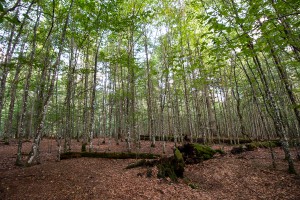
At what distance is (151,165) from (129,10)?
40.8 feet

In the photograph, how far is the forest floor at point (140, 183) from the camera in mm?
5586

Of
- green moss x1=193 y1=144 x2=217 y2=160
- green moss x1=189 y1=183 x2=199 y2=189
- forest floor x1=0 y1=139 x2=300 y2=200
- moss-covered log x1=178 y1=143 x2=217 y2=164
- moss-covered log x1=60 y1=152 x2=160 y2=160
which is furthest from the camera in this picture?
moss-covered log x1=60 y1=152 x2=160 y2=160

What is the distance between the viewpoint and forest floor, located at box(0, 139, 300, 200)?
5586 millimetres

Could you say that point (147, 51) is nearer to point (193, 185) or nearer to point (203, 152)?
point (203, 152)

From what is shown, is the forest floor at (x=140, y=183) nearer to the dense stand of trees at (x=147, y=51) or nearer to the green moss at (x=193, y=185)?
the green moss at (x=193, y=185)

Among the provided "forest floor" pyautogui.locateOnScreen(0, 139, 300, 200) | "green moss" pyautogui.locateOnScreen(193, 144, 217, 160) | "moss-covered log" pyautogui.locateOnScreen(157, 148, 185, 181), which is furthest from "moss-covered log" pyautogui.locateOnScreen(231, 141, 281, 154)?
"moss-covered log" pyautogui.locateOnScreen(157, 148, 185, 181)

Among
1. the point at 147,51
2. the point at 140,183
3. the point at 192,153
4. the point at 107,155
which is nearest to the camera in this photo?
the point at 140,183

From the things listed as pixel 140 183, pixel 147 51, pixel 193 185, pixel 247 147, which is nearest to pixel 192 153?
pixel 193 185

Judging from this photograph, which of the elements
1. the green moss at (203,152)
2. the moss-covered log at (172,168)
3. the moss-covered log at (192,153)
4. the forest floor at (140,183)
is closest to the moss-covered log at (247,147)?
the green moss at (203,152)

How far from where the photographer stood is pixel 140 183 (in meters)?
6.54

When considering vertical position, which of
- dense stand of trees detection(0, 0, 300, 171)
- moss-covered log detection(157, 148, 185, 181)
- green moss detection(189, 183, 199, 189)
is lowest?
green moss detection(189, 183, 199, 189)

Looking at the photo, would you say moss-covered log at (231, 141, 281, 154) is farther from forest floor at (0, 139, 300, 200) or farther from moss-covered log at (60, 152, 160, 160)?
moss-covered log at (60, 152, 160, 160)

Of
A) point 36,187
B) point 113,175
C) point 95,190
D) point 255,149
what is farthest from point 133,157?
point 255,149

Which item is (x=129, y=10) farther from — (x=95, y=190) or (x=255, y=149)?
(x=255, y=149)
